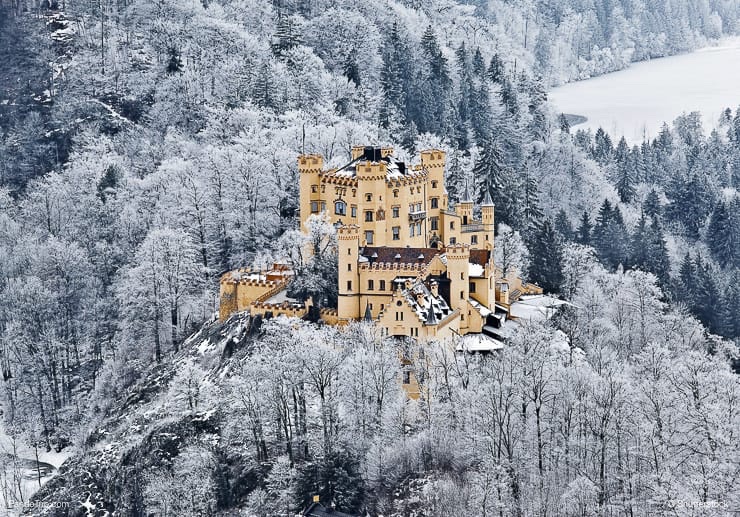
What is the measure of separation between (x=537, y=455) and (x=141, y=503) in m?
28.0

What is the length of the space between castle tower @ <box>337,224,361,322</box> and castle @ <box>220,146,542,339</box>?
0.07 meters

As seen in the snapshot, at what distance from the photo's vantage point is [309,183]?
312 ft

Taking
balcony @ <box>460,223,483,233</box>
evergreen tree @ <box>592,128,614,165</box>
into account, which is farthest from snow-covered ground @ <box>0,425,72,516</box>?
evergreen tree @ <box>592,128,614,165</box>

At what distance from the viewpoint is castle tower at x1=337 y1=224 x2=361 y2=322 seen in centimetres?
8281

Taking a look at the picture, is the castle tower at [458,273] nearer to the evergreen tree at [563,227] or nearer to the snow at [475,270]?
the snow at [475,270]

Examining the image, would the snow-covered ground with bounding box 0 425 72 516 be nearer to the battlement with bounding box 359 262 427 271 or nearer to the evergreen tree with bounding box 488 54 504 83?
the battlement with bounding box 359 262 427 271

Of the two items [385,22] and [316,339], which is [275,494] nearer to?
[316,339]

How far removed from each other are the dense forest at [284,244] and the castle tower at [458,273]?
5.95m

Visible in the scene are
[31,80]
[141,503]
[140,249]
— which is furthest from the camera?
[31,80]

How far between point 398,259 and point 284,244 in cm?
1633

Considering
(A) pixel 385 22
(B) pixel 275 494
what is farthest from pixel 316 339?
(A) pixel 385 22

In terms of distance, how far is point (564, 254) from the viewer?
111 metres

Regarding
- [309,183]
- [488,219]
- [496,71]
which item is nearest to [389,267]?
[309,183]

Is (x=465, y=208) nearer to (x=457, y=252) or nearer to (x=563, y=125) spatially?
(x=457, y=252)
